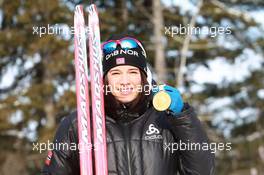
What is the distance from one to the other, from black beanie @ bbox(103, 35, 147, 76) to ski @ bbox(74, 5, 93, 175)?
0.17 m

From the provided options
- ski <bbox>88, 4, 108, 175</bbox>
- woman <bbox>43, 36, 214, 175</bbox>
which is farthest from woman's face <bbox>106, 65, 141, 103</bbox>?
ski <bbox>88, 4, 108, 175</bbox>

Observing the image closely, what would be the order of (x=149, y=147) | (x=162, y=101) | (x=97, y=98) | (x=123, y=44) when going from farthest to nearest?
(x=123, y=44)
(x=97, y=98)
(x=149, y=147)
(x=162, y=101)

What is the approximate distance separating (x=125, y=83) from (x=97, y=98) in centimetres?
24

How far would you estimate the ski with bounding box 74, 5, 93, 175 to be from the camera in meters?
3.28

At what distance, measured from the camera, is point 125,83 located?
3209 mm

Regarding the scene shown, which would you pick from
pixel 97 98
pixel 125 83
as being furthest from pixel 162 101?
pixel 97 98

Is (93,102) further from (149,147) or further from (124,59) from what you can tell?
(149,147)

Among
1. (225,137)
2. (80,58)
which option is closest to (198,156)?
(80,58)

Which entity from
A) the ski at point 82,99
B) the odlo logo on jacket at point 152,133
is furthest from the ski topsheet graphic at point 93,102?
the odlo logo on jacket at point 152,133

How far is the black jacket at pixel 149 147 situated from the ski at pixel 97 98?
6 centimetres

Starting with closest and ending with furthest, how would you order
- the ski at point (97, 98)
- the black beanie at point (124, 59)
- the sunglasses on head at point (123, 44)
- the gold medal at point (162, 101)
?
the gold medal at point (162, 101) → the ski at point (97, 98) → the black beanie at point (124, 59) → the sunglasses on head at point (123, 44)

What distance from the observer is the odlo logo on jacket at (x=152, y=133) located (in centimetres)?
323

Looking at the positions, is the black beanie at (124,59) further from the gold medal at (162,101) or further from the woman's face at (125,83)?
the gold medal at (162,101)

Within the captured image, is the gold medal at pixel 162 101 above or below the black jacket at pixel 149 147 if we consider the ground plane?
above
